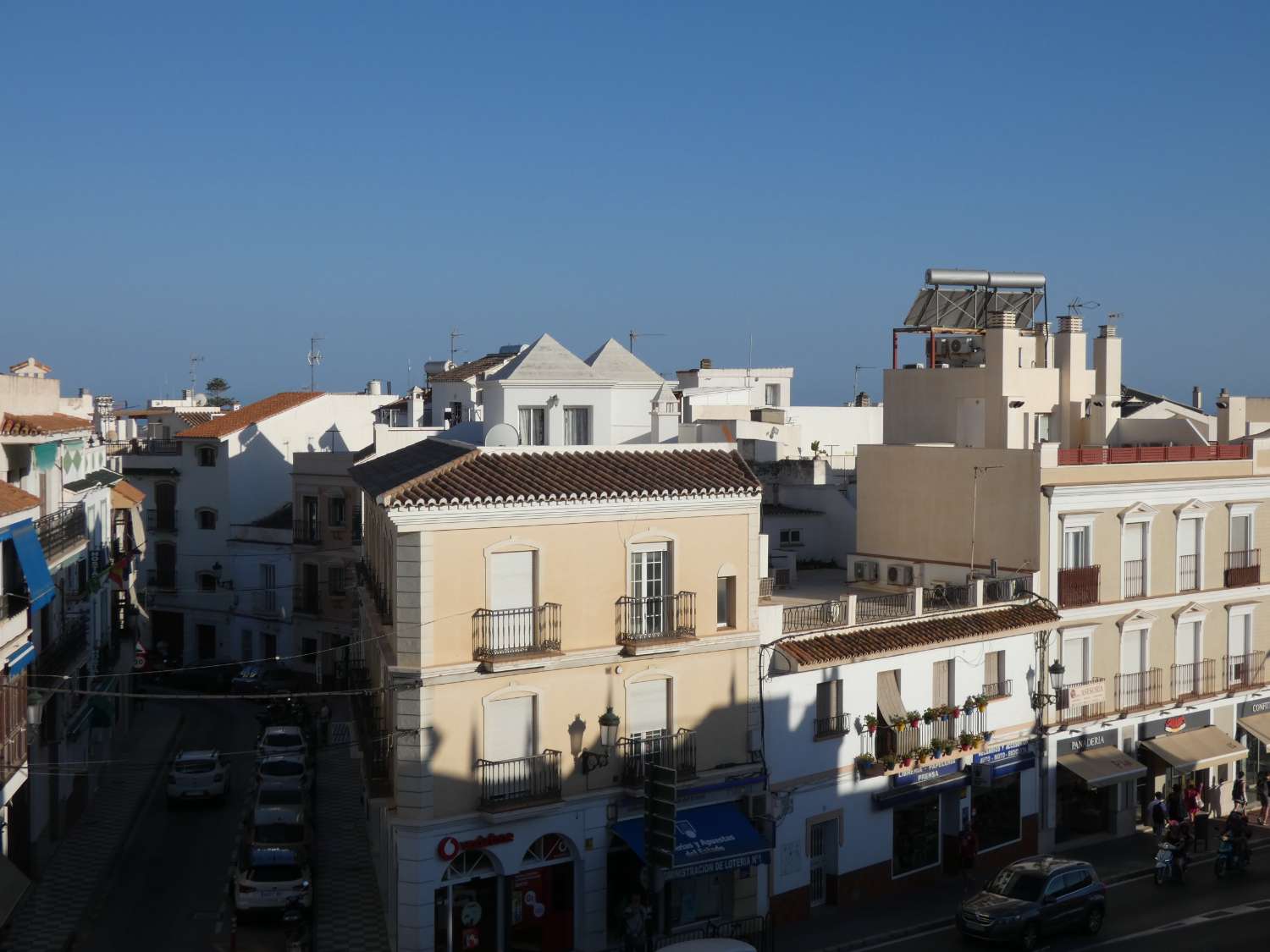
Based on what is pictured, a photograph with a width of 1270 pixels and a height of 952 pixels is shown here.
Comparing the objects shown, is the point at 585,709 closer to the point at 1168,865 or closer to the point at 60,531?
the point at 60,531

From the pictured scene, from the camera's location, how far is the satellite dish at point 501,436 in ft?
93.8

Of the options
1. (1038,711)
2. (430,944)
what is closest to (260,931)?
(430,944)

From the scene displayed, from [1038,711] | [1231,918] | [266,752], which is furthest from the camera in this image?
[266,752]

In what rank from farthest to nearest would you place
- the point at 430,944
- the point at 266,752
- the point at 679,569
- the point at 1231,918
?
the point at 266,752 → the point at 1231,918 → the point at 679,569 → the point at 430,944

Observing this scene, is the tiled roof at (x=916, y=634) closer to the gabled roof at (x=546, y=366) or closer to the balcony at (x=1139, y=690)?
the balcony at (x=1139, y=690)

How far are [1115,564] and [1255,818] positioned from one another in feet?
31.7

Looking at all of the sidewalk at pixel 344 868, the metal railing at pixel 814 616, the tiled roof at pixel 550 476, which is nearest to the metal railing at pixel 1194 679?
the metal railing at pixel 814 616

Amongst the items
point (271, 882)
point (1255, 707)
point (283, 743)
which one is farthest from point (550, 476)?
point (1255, 707)

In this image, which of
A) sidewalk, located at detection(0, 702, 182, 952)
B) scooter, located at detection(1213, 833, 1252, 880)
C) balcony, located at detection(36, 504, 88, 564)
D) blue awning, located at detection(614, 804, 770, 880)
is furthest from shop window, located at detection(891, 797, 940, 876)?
balcony, located at detection(36, 504, 88, 564)

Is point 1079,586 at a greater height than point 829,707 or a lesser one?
greater

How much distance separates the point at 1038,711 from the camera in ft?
113

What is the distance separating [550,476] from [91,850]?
15.8 meters

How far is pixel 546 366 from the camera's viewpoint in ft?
104

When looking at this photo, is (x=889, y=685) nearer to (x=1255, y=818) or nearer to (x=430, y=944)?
(x=430, y=944)
